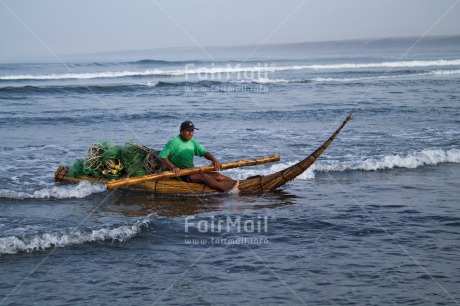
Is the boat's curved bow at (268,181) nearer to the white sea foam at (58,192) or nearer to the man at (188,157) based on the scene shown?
the man at (188,157)

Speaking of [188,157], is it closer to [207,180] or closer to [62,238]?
[207,180]

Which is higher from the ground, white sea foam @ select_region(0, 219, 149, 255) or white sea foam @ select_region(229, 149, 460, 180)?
white sea foam @ select_region(229, 149, 460, 180)

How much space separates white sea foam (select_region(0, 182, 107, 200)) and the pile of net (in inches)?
10.2

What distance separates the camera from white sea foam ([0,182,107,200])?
1013 centimetres

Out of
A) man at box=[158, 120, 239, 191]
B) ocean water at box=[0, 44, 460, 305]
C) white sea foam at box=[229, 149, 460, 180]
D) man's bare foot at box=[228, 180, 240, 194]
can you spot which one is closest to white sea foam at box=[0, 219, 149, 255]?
ocean water at box=[0, 44, 460, 305]

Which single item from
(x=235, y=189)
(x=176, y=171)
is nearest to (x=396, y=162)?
(x=235, y=189)

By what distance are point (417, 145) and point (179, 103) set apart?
39.8 ft

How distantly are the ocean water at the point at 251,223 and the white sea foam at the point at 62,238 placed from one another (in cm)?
2

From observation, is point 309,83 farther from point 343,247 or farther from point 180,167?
point 343,247

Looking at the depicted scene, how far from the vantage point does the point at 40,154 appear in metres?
14.0

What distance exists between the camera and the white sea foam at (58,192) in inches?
399

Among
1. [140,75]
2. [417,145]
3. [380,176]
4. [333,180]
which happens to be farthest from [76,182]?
[140,75]

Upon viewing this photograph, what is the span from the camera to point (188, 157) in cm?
970

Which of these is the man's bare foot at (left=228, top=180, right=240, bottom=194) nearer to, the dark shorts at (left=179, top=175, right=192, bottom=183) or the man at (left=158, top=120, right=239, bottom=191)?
the man at (left=158, top=120, right=239, bottom=191)
